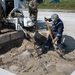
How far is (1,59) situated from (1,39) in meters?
0.81

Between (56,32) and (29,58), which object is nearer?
(29,58)

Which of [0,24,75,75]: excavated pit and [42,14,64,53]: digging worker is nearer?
[0,24,75,75]: excavated pit

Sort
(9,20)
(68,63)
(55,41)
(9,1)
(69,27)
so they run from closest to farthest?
(68,63)
(55,41)
(9,20)
(9,1)
(69,27)

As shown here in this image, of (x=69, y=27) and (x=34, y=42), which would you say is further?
(x=69, y=27)

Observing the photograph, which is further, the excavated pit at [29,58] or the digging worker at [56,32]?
Result: the digging worker at [56,32]

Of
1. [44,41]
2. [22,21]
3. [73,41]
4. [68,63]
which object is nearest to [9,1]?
[22,21]

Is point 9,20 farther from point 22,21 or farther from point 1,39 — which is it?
point 1,39

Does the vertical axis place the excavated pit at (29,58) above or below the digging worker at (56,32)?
below

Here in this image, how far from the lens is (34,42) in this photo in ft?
28.3

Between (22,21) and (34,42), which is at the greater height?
(22,21)

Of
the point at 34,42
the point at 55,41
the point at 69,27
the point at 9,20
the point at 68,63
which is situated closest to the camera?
the point at 68,63

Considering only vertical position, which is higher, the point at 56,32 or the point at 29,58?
the point at 56,32

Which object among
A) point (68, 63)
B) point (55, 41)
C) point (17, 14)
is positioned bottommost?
point (68, 63)

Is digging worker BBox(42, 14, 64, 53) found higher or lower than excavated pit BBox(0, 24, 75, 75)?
higher
